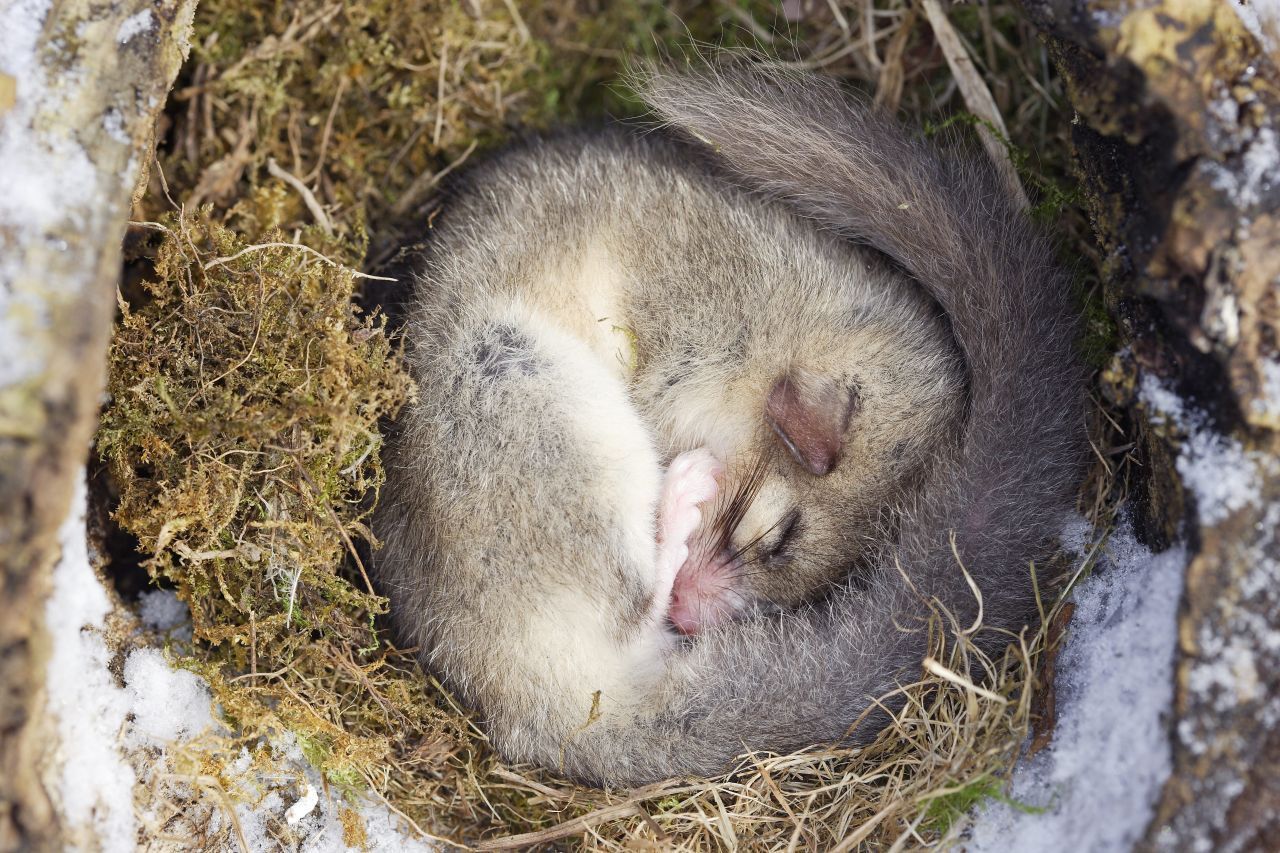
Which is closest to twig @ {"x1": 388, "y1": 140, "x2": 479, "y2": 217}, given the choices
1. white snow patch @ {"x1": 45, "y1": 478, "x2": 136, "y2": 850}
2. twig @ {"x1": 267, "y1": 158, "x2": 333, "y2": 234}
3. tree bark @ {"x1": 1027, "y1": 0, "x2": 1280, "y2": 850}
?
twig @ {"x1": 267, "y1": 158, "x2": 333, "y2": 234}

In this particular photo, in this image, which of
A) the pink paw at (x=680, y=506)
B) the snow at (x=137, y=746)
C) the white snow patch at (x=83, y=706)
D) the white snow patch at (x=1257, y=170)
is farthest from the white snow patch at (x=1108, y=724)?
the white snow patch at (x=83, y=706)

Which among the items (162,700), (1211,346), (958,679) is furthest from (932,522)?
(162,700)

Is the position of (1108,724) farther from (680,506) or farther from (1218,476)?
(680,506)

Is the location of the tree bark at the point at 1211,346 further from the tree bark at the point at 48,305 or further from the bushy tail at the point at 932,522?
the tree bark at the point at 48,305

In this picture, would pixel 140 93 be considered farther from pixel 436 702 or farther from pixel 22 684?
pixel 436 702

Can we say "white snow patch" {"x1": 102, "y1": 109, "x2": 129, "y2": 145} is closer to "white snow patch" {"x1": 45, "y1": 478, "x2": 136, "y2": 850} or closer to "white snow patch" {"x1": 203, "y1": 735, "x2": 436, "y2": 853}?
"white snow patch" {"x1": 45, "y1": 478, "x2": 136, "y2": 850}
